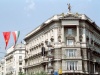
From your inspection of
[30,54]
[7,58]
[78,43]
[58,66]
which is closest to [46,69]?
[58,66]

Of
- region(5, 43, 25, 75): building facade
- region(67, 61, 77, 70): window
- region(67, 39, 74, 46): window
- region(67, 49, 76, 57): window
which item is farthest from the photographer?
region(5, 43, 25, 75): building facade

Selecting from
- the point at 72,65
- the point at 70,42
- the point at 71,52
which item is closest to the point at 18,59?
the point at 70,42

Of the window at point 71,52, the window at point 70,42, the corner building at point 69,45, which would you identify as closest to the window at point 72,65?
the corner building at point 69,45

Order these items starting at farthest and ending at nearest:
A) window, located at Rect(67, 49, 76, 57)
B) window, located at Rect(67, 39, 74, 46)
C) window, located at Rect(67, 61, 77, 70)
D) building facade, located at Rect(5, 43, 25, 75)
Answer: building facade, located at Rect(5, 43, 25, 75), window, located at Rect(67, 39, 74, 46), window, located at Rect(67, 49, 76, 57), window, located at Rect(67, 61, 77, 70)

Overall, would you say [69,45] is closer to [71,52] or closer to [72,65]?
[71,52]

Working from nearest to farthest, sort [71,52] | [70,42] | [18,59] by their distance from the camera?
[71,52] → [70,42] → [18,59]

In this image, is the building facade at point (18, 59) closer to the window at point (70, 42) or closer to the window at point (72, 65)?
the window at point (70, 42)

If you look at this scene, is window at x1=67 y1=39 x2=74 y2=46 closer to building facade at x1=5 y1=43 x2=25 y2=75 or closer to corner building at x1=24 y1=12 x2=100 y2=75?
corner building at x1=24 y1=12 x2=100 y2=75

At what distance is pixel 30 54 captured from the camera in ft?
314

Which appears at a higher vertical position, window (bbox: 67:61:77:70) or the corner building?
the corner building

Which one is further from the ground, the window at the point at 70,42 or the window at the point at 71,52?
the window at the point at 70,42

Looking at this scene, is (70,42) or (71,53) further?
(70,42)

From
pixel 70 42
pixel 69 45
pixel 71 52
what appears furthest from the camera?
pixel 70 42

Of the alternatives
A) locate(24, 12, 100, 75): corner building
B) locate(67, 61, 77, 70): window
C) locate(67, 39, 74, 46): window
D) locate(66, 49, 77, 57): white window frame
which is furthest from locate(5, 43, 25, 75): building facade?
locate(67, 61, 77, 70): window
